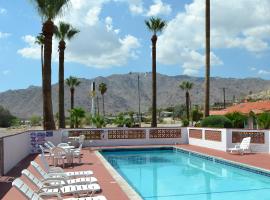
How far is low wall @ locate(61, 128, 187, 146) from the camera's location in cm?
2536

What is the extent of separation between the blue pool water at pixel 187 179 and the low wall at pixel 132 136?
3.28 meters

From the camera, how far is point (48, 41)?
83.6ft

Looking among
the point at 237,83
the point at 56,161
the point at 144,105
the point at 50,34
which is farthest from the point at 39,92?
the point at 56,161

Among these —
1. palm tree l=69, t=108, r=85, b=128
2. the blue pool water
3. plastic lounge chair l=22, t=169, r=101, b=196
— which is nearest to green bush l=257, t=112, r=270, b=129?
the blue pool water

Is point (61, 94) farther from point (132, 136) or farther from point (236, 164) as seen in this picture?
point (236, 164)

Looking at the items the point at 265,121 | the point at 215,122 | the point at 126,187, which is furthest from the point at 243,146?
the point at 126,187

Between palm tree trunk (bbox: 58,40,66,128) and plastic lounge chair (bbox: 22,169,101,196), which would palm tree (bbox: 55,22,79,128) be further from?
plastic lounge chair (bbox: 22,169,101,196)

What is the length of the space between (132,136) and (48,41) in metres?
7.83

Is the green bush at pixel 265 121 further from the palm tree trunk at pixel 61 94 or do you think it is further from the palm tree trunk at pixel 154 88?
the palm tree trunk at pixel 61 94

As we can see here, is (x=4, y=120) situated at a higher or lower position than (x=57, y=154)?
higher

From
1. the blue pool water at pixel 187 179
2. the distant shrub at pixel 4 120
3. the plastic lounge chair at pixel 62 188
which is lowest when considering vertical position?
the blue pool water at pixel 187 179

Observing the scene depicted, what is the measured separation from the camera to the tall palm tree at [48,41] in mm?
24891

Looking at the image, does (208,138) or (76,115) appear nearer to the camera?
(208,138)

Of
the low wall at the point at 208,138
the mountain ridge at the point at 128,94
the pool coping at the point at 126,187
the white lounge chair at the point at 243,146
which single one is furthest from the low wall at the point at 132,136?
the mountain ridge at the point at 128,94
